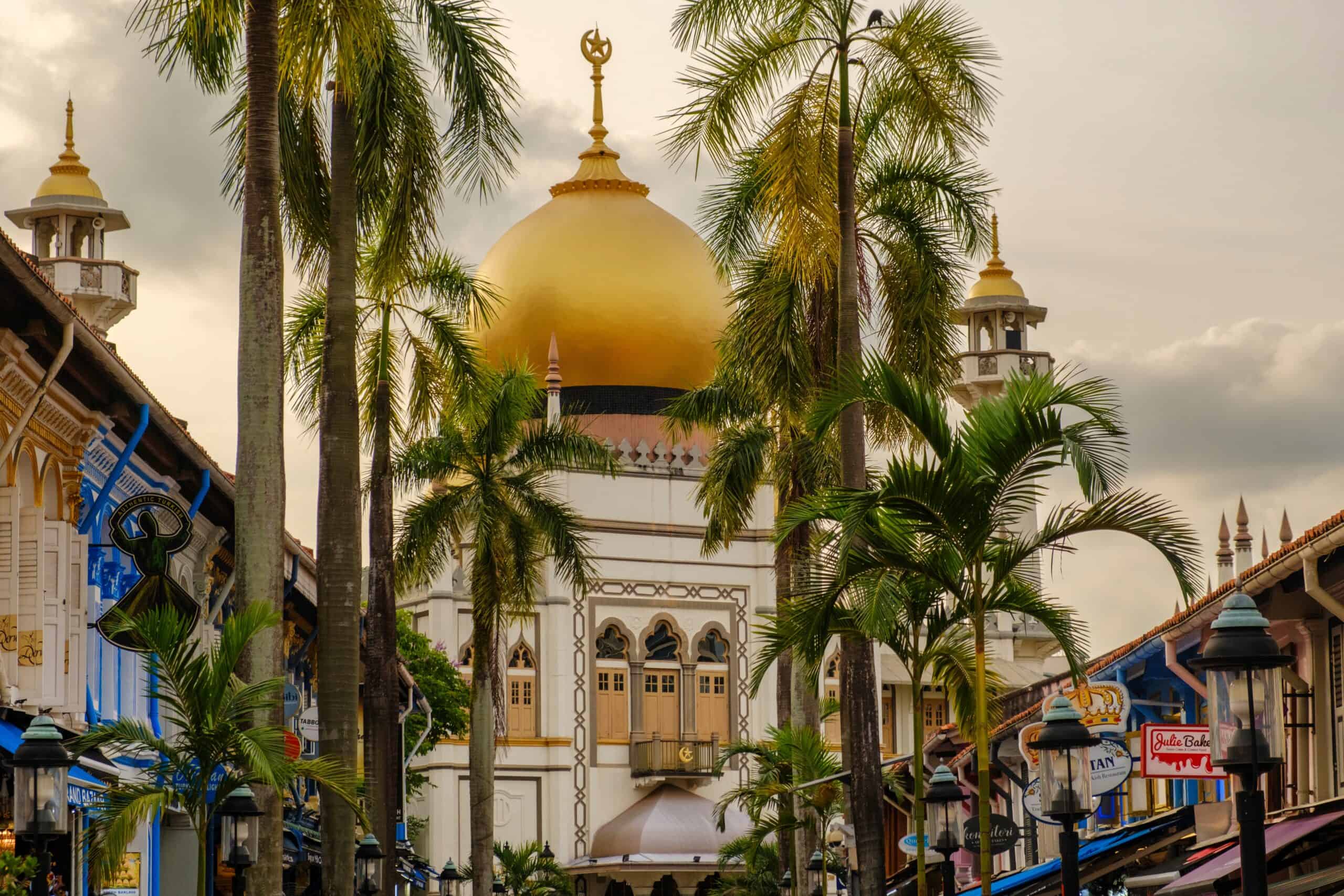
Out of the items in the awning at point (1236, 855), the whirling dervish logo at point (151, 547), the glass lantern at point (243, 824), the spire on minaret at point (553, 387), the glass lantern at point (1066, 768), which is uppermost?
the spire on minaret at point (553, 387)

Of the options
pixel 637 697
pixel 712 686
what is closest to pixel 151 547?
pixel 637 697

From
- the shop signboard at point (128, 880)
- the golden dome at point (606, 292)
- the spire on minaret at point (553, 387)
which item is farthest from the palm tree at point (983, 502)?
the golden dome at point (606, 292)

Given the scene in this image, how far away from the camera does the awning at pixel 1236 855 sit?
56.0ft

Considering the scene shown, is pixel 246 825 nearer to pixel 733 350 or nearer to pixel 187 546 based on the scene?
pixel 187 546

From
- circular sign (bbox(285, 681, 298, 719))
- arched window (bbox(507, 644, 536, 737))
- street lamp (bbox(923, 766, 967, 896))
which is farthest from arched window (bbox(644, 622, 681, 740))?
street lamp (bbox(923, 766, 967, 896))

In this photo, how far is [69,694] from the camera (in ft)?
72.5

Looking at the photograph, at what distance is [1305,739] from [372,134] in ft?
34.7

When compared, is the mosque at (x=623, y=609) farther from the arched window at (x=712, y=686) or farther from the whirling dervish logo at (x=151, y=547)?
the whirling dervish logo at (x=151, y=547)

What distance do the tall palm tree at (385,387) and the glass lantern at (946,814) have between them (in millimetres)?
8127

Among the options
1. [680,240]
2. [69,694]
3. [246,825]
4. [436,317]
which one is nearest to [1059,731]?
[246,825]

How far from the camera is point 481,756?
36.0 metres

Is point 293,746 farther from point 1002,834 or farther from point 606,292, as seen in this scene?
point 606,292

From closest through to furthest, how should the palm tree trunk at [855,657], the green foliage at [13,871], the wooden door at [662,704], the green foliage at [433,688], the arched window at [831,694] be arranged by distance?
the green foliage at [13,871] < the palm tree trunk at [855,657] < the green foliage at [433,688] < the wooden door at [662,704] < the arched window at [831,694]

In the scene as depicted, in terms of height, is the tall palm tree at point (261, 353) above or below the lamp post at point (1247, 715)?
above
